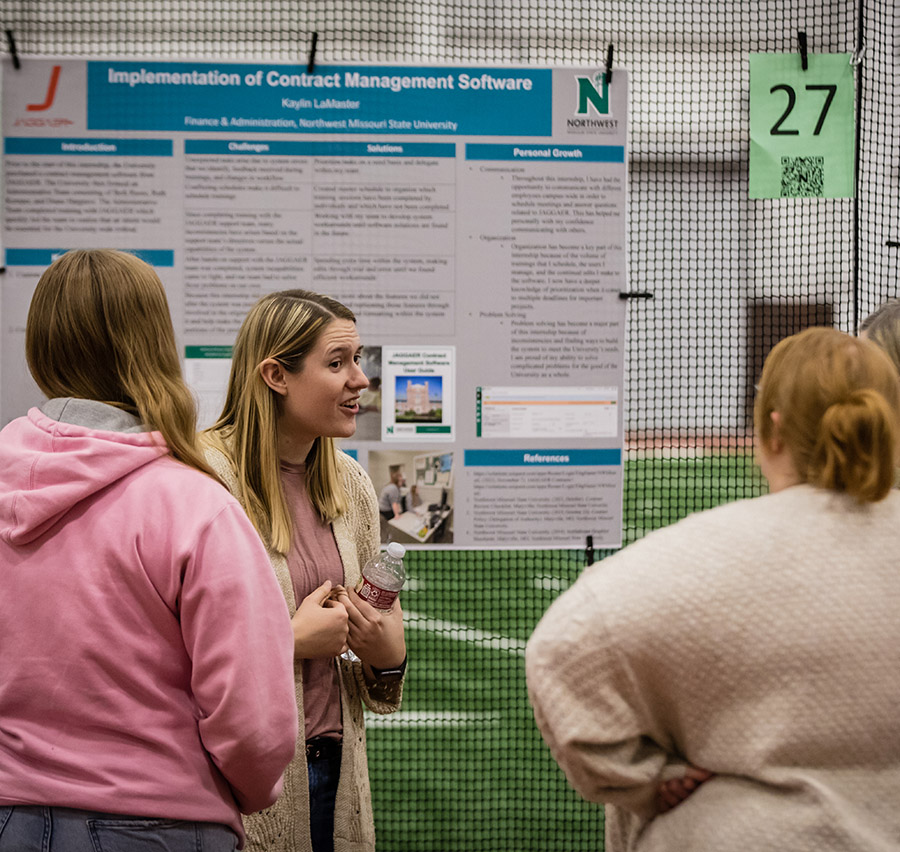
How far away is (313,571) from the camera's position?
1996mm

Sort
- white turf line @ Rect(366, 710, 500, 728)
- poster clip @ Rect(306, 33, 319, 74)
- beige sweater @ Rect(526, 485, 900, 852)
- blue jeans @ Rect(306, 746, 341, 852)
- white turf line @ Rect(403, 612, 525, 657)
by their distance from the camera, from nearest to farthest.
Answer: beige sweater @ Rect(526, 485, 900, 852) < blue jeans @ Rect(306, 746, 341, 852) < poster clip @ Rect(306, 33, 319, 74) < white turf line @ Rect(403, 612, 525, 657) < white turf line @ Rect(366, 710, 500, 728)

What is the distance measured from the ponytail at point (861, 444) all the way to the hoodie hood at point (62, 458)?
1008 millimetres

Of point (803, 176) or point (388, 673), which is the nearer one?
point (388, 673)

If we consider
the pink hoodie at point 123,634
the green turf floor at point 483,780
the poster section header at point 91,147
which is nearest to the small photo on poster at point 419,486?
the green turf floor at point 483,780

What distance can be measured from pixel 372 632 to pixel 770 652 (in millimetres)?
986

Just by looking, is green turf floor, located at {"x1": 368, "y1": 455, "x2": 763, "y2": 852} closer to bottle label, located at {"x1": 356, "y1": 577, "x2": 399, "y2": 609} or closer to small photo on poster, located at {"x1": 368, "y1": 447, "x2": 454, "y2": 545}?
small photo on poster, located at {"x1": 368, "y1": 447, "x2": 454, "y2": 545}

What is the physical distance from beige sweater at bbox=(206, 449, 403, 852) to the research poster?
949mm

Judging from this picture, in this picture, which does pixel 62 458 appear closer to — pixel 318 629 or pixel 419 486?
pixel 318 629

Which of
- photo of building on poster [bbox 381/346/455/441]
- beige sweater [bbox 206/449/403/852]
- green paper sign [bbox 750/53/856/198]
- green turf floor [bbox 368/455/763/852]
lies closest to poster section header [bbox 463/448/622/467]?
photo of building on poster [bbox 381/346/455/441]

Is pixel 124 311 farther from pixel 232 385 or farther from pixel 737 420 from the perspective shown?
pixel 737 420

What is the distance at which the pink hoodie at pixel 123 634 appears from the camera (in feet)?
4.24

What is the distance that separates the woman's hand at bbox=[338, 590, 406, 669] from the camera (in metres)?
1.94

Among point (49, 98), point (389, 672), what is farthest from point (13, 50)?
point (389, 672)

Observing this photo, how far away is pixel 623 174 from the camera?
10.3 feet
